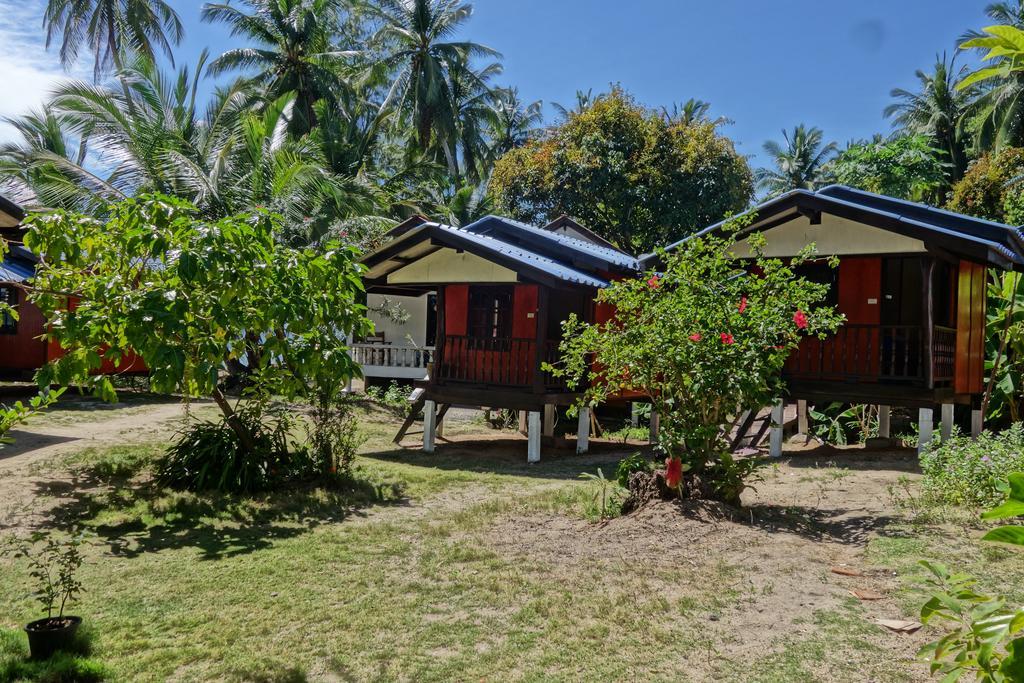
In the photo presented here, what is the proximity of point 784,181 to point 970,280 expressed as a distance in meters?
36.0

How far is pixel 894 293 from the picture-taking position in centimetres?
1334

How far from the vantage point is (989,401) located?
13359 mm

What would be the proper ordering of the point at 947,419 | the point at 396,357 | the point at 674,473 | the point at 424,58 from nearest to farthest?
the point at 674,473 → the point at 947,419 → the point at 396,357 → the point at 424,58

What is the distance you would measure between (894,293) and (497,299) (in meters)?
7.13

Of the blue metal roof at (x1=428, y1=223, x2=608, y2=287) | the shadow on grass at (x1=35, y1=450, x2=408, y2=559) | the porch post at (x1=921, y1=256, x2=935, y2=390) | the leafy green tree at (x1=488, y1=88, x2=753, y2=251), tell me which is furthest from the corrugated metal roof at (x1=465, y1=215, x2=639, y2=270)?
Result: the leafy green tree at (x1=488, y1=88, x2=753, y2=251)

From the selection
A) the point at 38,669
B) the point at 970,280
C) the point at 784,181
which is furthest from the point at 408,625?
the point at 784,181

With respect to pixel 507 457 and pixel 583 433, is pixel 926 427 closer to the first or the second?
pixel 583 433

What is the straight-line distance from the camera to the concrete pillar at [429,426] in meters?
13.8

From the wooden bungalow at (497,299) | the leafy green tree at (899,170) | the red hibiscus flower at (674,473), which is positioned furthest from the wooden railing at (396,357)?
the leafy green tree at (899,170)

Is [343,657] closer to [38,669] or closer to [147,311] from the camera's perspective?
[38,669]

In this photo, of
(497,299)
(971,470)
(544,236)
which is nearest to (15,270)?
(497,299)

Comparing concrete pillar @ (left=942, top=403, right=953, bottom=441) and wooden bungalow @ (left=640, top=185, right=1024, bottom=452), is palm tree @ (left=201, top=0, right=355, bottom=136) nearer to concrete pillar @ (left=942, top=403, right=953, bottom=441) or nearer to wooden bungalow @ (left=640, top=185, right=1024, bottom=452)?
wooden bungalow @ (left=640, top=185, right=1024, bottom=452)

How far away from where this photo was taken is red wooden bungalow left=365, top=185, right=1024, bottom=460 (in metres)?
11.8

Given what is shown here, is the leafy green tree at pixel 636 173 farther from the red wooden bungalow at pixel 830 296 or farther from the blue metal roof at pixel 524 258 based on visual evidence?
the blue metal roof at pixel 524 258
